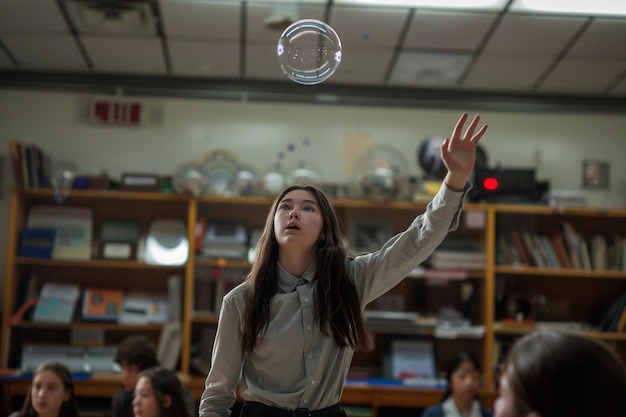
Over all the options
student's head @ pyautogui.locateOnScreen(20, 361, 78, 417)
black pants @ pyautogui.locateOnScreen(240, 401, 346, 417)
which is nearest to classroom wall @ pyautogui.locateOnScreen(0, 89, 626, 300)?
student's head @ pyautogui.locateOnScreen(20, 361, 78, 417)

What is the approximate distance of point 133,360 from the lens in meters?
3.94

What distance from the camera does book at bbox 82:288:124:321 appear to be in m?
5.19

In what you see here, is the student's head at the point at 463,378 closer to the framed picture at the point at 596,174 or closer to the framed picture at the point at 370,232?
the framed picture at the point at 370,232

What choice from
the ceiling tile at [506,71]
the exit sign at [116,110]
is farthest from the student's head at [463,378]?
the exit sign at [116,110]

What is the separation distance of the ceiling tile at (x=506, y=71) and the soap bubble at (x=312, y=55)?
256cm

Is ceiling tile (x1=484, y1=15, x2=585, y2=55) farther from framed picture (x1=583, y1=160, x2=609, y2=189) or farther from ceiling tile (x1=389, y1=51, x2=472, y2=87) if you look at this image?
framed picture (x1=583, y1=160, x2=609, y2=189)

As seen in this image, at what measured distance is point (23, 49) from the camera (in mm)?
5098

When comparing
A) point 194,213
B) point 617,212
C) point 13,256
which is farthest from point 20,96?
point 617,212

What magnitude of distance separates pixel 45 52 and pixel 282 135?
1.62m

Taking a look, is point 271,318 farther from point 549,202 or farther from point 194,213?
point 549,202

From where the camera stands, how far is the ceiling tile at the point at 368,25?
14.4 feet

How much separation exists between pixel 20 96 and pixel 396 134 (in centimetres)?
258

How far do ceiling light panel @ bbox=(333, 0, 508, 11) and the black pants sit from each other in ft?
9.04

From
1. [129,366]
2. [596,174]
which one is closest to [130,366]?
[129,366]
